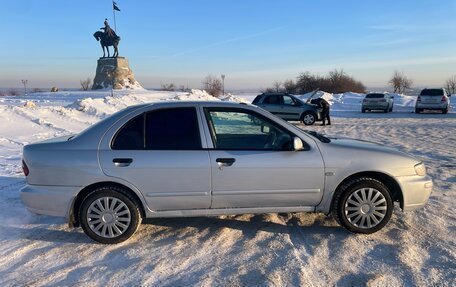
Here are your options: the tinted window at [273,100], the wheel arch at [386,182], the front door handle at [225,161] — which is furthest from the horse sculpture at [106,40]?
the wheel arch at [386,182]

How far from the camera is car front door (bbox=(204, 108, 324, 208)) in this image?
4438mm

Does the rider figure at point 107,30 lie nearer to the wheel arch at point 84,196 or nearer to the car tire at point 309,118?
the car tire at point 309,118

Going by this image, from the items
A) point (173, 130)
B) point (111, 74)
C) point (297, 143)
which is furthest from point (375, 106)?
point (111, 74)

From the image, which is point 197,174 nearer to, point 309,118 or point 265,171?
point 265,171

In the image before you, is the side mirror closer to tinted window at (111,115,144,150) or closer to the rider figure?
tinted window at (111,115,144,150)

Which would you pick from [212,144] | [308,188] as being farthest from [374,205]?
[212,144]

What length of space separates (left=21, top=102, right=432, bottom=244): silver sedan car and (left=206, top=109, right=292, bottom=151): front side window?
16mm

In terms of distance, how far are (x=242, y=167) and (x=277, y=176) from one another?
41 cm

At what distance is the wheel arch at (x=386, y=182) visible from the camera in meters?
4.65

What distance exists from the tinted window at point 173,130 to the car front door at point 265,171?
7.5 inches

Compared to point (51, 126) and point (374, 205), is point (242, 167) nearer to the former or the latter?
point (374, 205)

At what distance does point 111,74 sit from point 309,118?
99.4ft

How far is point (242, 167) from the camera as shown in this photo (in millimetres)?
4430

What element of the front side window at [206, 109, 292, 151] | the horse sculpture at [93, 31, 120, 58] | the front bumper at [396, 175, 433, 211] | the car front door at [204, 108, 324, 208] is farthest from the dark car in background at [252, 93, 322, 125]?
the horse sculpture at [93, 31, 120, 58]
